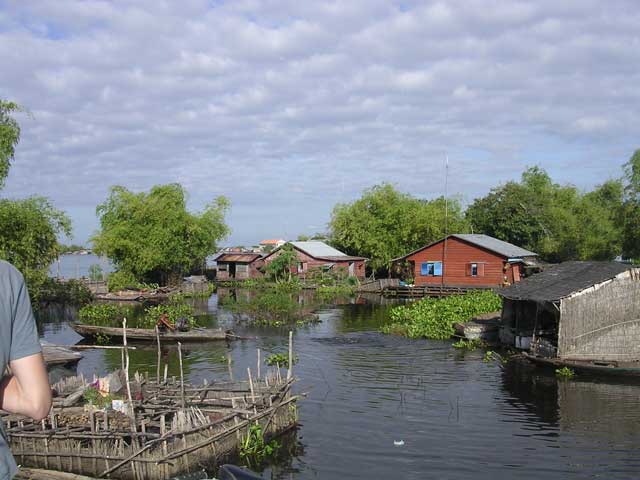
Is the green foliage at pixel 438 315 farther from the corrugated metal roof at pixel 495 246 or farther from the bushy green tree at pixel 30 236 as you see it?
the bushy green tree at pixel 30 236

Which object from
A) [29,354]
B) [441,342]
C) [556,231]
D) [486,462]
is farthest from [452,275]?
[29,354]

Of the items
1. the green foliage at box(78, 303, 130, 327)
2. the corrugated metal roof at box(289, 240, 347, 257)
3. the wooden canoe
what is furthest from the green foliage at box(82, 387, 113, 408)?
the corrugated metal roof at box(289, 240, 347, 257)

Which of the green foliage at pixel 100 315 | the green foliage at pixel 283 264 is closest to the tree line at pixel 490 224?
the green foliage at pixel 283 264

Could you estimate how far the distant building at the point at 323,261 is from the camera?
212 feet

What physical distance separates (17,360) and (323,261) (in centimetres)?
6185

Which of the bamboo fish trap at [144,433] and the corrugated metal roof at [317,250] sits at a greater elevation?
the corrugated metal roof at [317,250]

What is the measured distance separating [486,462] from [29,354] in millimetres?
14424

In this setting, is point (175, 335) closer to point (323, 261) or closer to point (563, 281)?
point (563, 281)

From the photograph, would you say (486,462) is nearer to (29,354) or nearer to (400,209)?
(29,354)

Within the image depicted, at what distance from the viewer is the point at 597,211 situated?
6900 centimetres

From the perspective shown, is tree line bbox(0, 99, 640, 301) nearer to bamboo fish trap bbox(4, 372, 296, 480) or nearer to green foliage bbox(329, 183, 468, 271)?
green foliage bbox(329, 183, 468, 271)

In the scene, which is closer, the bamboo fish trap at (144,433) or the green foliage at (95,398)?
the bamboo fish trap at (144,433)

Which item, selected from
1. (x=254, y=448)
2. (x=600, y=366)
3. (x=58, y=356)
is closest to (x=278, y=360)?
(x=58, y=356)

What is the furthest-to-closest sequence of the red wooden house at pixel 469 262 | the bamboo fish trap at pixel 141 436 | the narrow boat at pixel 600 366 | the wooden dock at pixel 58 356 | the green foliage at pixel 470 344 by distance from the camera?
the red wooden house at pixel 469 262, the green foliage at pixel 470 344, the wooden dock at pixel 58 356, the narrow boat at pixel 600 366, the bamboo fish trap at pixel 141 436
